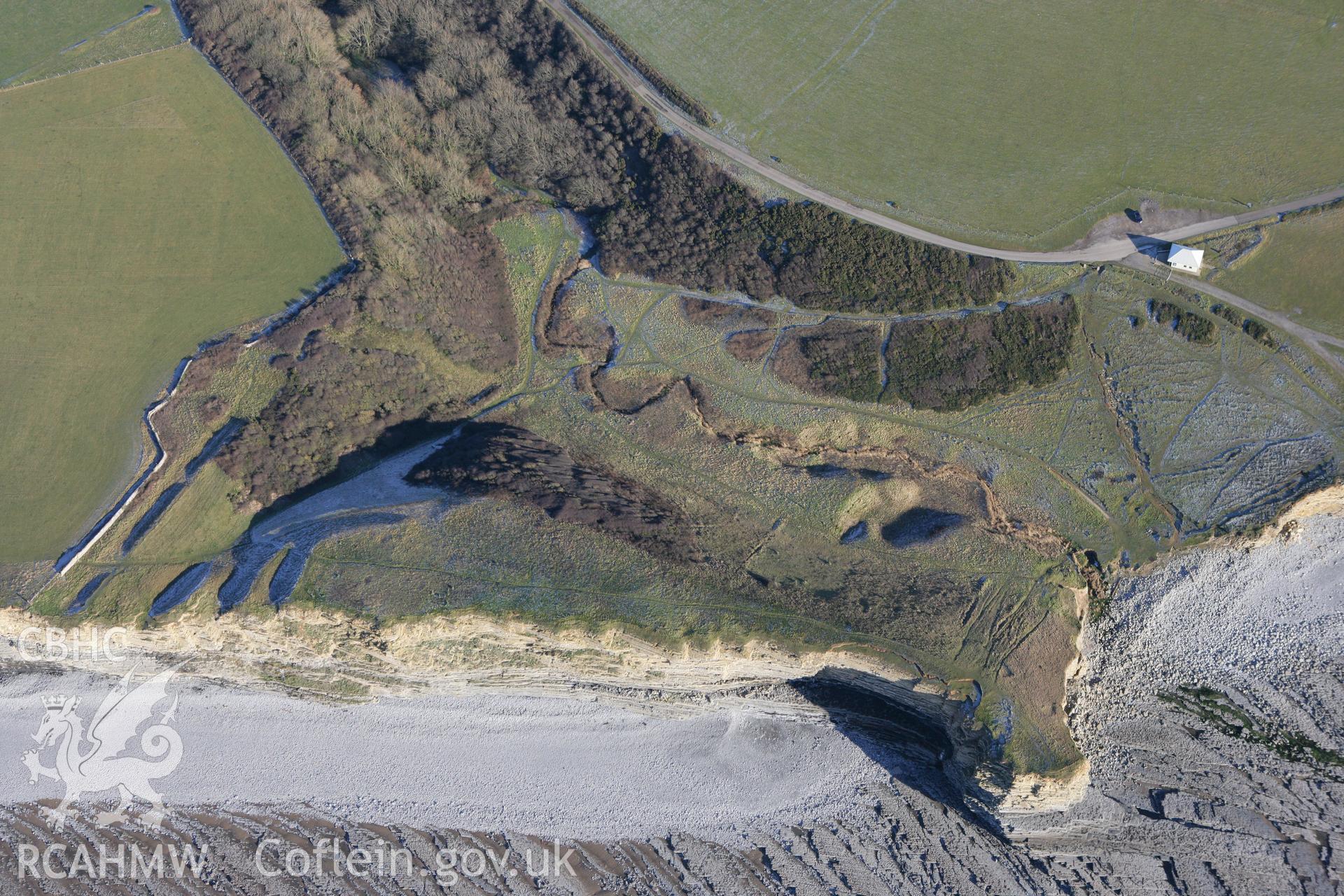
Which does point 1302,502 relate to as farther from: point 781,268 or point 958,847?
point 781,268

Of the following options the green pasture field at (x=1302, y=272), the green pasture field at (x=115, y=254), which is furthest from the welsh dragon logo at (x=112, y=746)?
the green pasture field at (x=1302, y=272)

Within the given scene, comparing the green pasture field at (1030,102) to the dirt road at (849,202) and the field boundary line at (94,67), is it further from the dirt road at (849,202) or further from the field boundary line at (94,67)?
the field boundary line at (94,67)

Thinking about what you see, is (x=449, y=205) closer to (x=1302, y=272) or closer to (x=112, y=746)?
(x=112, y=746)

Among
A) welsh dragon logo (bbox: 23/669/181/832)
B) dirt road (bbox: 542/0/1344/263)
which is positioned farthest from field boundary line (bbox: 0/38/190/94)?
welsh dragon logo (bbox: 23/669/181/832)

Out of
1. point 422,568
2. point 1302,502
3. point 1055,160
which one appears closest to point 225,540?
point 422,568

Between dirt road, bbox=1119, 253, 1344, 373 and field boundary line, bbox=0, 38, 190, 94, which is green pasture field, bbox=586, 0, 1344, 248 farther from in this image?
field boundary line, bbox=0, 38, 190, 94
